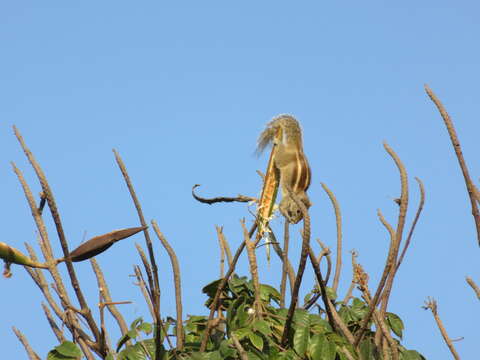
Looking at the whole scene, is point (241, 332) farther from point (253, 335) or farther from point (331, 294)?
point (331, 294)

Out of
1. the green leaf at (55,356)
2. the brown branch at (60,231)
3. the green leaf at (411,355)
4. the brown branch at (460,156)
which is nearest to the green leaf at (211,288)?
the brown branch at (60,231)

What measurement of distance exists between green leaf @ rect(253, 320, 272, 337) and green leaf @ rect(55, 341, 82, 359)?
100 cm

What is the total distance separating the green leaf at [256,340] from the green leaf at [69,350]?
95 cm

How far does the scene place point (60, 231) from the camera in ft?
12.0

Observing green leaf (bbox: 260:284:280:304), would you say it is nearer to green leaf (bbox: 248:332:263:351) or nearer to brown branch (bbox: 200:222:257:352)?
brown branch (bbox: 200:222:257:352)

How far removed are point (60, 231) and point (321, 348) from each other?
5.40 feet

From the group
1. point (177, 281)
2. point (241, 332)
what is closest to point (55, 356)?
point (177, 281)

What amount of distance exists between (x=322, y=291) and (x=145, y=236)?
1.13 metres

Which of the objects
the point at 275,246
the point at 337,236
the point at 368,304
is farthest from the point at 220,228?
the point at 368,304

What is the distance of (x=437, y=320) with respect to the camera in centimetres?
433

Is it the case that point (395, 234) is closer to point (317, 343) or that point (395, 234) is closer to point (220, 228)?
point (317, 343)

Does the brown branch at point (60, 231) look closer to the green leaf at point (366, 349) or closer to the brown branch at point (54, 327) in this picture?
the brown branch at point (54, 327)

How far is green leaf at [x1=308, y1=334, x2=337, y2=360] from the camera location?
4.29 metres

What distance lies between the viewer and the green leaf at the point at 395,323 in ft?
16.1
